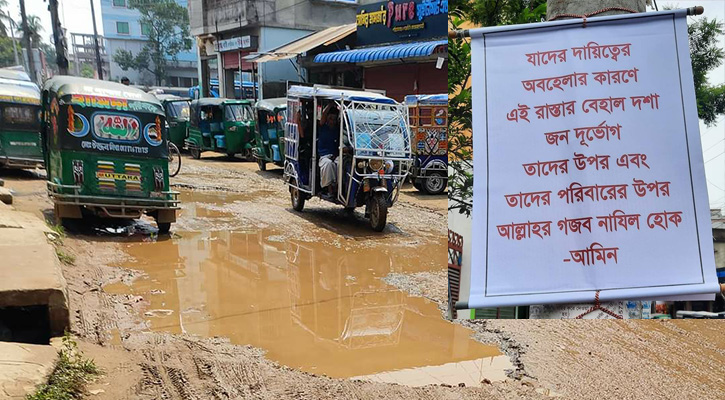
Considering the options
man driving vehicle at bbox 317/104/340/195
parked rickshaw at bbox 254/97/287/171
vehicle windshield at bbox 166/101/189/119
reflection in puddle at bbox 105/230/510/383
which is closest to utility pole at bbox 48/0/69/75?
vehicle windshield at bbox 166/101/189/119

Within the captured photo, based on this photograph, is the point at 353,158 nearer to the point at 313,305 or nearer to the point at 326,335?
the point at 313,305

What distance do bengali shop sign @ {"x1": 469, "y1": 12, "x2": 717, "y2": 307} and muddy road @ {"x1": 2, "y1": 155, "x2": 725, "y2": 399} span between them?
188 cm

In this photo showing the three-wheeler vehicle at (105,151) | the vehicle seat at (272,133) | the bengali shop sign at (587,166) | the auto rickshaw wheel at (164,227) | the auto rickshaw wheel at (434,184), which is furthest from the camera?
the vehicle seat at (272,133)

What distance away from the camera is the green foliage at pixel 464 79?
269 cm

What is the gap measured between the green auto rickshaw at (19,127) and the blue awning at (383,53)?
9.29 meters

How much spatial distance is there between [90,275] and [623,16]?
615 cm

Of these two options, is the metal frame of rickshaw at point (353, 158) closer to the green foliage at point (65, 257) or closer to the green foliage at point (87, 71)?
the green foliage at point (65, 257)

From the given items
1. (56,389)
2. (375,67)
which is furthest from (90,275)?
(375,67)

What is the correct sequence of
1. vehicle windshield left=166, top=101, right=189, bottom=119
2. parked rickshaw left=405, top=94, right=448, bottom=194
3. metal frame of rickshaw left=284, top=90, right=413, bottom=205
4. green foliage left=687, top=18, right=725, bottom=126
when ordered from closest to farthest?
1. green foliage left=687, top=18, right=725, bottom=126
2. metal frame of rickshaw left=284, top=90, right=413, bottom=205
3. parked rickshaw left=405, top=94, right=448, bottom=194
4. vehicle windshield left=166, top=101, right=189, bottom=119

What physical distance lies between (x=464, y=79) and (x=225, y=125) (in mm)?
16928

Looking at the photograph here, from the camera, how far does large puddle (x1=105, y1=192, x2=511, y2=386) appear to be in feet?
15.4

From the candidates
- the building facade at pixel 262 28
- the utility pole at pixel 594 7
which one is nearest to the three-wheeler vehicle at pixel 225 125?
the building facade at pixel 262 28

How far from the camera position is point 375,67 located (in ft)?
65.9

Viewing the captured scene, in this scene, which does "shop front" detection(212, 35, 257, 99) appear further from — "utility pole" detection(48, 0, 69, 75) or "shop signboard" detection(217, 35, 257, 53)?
"utility pole" detection(48, 0, 69, 75)
